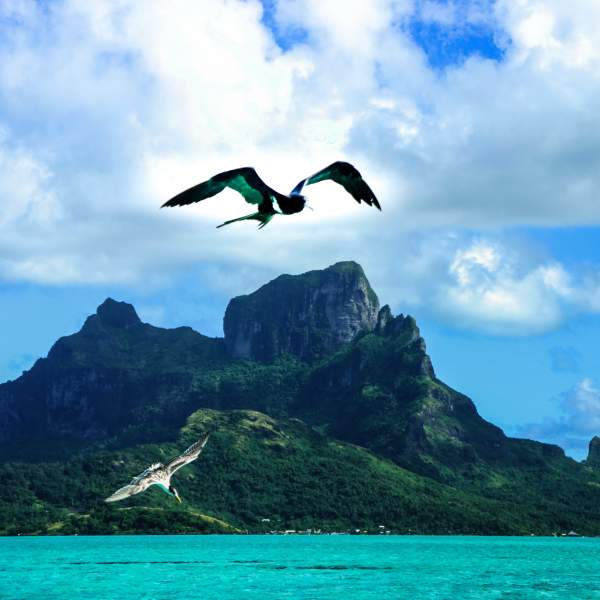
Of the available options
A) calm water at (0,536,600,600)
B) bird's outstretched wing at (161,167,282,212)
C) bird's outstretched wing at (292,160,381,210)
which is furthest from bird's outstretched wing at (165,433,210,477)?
calm water at (0,536,600,600)

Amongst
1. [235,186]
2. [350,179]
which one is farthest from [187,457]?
[235,186]

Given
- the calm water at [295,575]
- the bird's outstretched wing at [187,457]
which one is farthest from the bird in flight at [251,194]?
the calm water at [295,575]

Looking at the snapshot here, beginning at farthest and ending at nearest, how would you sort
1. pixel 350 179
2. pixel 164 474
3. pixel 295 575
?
pixel 295 575
pixel 164 474
pixel 350 179

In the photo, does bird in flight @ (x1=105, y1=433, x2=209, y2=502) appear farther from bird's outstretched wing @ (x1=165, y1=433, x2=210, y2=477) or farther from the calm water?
the calm water

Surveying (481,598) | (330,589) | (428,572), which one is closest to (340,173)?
(481,598)

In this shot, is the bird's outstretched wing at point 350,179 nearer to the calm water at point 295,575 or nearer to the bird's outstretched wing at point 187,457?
the bird's outstretched wing at point 187,457

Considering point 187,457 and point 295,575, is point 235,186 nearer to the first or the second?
point 187,457

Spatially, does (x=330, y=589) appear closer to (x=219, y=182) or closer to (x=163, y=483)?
(x=163, y=483)
